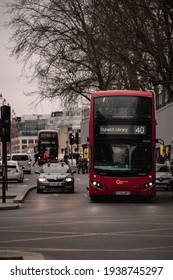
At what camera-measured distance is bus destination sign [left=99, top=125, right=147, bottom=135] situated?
29.5 m

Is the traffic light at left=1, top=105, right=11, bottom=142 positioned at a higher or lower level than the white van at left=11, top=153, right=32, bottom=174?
higher

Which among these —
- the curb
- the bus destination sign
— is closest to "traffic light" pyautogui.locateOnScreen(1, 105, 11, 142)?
Result: the bus destination sign

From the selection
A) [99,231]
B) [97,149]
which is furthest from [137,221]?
[97,149]

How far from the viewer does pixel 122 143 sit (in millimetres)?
29781

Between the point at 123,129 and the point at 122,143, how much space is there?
522 millimetres

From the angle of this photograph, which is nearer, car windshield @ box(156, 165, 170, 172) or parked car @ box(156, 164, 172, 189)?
parked car @ box(156, 164, 172, 189)

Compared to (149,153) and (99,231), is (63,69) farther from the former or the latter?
(99,231)

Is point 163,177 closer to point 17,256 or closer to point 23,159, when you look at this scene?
point 17,256

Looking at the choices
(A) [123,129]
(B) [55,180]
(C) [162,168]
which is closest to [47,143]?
(C) [162,168]

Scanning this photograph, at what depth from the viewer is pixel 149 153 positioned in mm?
30031

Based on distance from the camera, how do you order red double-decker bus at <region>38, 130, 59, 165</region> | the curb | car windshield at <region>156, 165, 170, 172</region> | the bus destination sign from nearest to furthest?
the curb → the bus destination sign → car windshield at <region>156, 165, 170, 172</region> → red double-decker bus at <region>38, 130, 59, 165</region>

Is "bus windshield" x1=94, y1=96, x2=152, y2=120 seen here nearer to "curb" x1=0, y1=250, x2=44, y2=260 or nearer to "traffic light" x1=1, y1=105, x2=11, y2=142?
"traffic light" x1=1, y1=105, x2=11, y2=142
